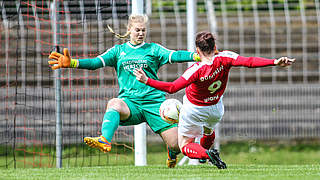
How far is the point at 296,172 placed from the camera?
5.97 meters

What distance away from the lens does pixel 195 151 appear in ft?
19.8

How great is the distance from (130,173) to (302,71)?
7.56 meters

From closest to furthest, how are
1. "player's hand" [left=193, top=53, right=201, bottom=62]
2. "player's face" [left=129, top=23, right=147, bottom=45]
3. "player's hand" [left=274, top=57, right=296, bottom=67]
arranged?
"player's hand" [left=274, top=57, right=296, bottom=67]
"player's hand" [left=193, top=53, right=201, bottom=62]
"player's face" [left=129, top=23, right=147, bottom=45]

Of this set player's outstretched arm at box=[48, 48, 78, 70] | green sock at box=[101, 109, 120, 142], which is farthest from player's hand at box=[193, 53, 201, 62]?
player's outstretched arm at box=[48, 48, 78, 70]

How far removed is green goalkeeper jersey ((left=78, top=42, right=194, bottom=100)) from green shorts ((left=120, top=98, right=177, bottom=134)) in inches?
2.4

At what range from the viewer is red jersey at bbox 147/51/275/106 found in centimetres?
569

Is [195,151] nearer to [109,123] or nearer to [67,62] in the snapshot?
[109,123]

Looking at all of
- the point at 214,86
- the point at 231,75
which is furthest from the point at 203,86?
the point at 231,75

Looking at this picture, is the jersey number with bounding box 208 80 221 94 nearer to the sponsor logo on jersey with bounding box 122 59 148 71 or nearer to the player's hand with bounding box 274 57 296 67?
the player's hand with bounding box 274 57 296 67

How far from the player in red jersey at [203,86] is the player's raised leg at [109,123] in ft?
2.14

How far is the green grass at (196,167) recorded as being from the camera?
5621 mm

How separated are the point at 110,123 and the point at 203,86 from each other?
1053 millimetres

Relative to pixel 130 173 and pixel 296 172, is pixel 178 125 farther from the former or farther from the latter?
pixel 296 172

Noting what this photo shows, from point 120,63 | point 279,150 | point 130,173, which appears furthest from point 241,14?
point 130,173
